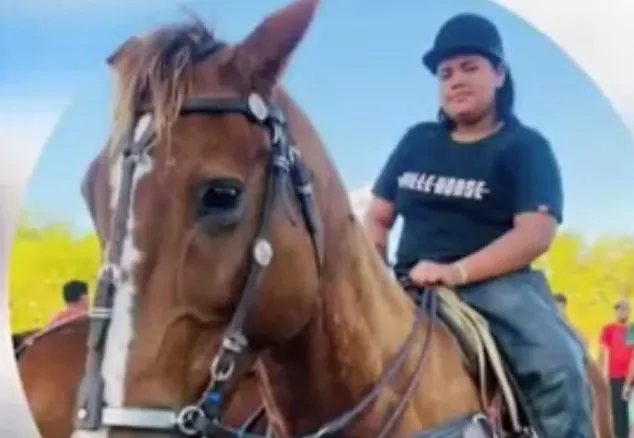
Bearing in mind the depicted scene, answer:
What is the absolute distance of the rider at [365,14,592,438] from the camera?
1.39m

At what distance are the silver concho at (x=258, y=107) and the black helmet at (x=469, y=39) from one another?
0.39 m

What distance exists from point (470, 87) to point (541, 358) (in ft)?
1.15

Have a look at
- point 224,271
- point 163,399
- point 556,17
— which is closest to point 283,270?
point 224,271

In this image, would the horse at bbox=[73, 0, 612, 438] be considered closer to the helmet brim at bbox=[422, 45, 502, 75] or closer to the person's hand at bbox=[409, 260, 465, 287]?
the person's hand at bbox=[409, 260, 465, 287]

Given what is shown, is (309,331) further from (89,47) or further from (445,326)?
(89,47)

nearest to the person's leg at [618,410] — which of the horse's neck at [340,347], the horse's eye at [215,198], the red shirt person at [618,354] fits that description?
the red shirt person at [618,354]

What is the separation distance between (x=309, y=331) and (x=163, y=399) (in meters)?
0.20

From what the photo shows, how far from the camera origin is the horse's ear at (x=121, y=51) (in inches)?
46.4

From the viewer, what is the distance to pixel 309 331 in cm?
123

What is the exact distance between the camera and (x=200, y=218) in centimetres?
110

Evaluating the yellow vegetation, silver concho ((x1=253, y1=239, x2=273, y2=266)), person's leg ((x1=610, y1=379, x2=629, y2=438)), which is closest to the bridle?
silver concho ((x1=253, y1=239, x2=273, y2=266))

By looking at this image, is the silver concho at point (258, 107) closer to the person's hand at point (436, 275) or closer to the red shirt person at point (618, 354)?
the person's hand at point (436, 275)

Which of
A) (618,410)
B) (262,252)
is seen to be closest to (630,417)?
(618,410)

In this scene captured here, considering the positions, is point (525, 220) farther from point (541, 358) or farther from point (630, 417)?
point (630, 417)
